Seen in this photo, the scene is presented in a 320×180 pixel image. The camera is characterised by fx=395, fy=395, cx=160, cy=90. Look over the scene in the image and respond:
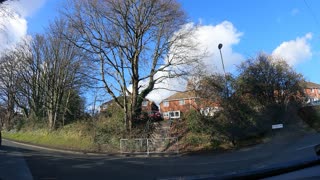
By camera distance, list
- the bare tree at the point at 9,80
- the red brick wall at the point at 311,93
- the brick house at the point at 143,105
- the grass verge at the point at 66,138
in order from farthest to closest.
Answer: the bare tree at the point at 9,80 → the red brick wall at the point at 311,93 → the brick house at the point at 143,105 → the grass verge at the point at 66,138

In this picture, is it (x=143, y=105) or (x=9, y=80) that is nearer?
(x=143, y=105)

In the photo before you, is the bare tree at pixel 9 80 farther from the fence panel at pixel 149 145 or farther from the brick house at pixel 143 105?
the fence panel at pixel 149 145

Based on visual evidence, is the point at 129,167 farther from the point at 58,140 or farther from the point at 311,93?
the point at 311,93

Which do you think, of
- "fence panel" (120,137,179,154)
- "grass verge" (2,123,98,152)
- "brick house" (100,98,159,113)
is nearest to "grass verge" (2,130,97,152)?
"grass verge" (2,123,98,152)

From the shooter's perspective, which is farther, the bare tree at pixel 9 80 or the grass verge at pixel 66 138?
the bare tree at pixel 9 80

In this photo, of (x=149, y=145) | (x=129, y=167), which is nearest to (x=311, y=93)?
(x=149, y=145)

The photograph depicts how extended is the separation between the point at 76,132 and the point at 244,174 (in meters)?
36.2

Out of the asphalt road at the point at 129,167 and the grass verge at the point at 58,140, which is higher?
the grass verge at the point at 58,140

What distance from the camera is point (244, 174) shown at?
10.1ft

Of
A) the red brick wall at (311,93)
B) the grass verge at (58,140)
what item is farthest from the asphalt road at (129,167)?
the red brick wall at (311,93)

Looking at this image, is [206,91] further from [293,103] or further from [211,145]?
[293,103]

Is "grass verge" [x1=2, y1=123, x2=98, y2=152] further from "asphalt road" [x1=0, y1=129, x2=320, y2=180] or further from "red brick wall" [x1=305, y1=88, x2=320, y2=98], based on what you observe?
"red brick wall" [x1=305, y1=88, x2=320, y2=98]


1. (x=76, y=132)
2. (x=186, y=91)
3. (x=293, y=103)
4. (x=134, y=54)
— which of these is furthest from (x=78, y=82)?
(x=293, y=103)

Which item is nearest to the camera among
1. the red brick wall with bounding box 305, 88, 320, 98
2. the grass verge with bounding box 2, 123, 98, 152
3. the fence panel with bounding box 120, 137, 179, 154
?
the fence panel with bounding box 120, 137, 179, 154
